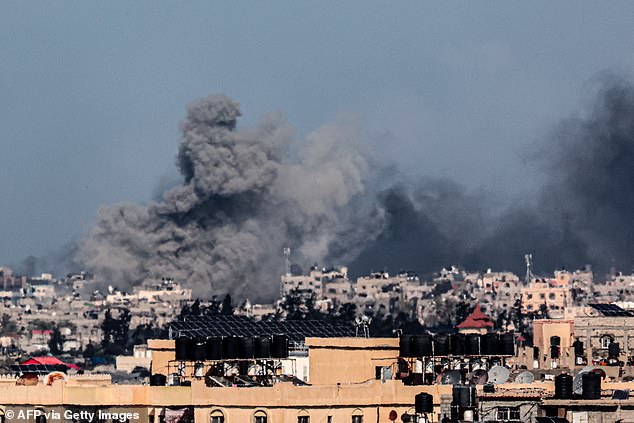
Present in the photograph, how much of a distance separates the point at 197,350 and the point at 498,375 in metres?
5.88

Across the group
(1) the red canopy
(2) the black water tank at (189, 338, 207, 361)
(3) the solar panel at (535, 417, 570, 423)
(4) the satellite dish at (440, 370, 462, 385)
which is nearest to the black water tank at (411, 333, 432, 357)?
(4) the satellite dish at (440, 370, 462, 385)

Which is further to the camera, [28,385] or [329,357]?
[329,357]

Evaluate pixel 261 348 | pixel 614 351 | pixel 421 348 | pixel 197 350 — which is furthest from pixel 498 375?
pixel 614 351

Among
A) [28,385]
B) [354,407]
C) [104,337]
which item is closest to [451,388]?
[354,407]

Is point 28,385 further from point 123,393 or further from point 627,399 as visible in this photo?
point 627,399

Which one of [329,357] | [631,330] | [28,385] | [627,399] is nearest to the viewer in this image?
[627,399]

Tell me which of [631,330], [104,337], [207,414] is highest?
[104,337]

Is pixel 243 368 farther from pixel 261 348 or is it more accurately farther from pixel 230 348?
pixel 261 348

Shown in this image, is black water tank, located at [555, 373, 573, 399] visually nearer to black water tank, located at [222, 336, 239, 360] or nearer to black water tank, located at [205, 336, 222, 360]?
Answer: black water tank, located at [222, 336, 239, 360]

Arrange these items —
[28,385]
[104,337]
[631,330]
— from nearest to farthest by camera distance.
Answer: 1. [28,385]
2. [631,330]
3. [104,337]

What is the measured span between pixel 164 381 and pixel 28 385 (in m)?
3.25

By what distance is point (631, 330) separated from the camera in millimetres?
82500

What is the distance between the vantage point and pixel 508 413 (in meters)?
42.7

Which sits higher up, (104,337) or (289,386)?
(104,337)
